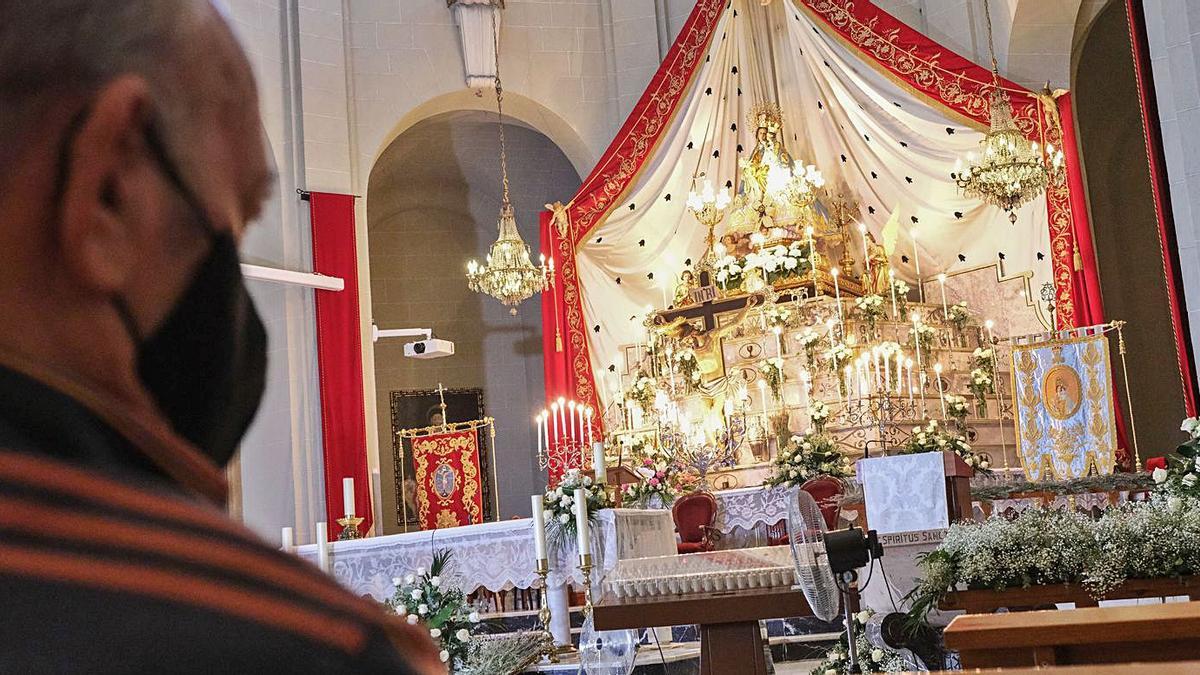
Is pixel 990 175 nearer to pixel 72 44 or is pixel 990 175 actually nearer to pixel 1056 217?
pixel 1056 217

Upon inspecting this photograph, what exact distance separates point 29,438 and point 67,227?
0.30ft

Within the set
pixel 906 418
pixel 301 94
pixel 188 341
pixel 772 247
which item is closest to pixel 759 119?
pixel 772 247

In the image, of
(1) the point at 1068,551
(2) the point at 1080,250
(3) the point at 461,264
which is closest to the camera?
(1) the point at 1068,551

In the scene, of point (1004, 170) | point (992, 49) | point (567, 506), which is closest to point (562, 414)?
point (567, 506)

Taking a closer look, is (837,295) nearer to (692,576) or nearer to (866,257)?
(866,257)

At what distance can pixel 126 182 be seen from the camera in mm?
502

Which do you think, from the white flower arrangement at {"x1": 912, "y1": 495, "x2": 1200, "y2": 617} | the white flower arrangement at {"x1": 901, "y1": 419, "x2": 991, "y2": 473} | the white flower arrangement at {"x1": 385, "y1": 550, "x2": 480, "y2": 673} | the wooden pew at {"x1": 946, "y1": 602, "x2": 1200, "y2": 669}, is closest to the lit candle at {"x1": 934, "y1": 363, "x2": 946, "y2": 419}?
the white flower arrangement at {"x1": 901, "y1": 419, "x2": 991, "y2": 473}

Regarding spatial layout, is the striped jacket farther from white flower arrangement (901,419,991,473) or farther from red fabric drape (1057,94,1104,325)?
red fabric drape (1057,94,1104,325)

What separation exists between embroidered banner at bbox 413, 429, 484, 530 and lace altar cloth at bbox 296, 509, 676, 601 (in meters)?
3.29

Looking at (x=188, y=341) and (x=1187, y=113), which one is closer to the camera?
(x=188, y=341)

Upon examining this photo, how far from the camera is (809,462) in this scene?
9305 millimetres

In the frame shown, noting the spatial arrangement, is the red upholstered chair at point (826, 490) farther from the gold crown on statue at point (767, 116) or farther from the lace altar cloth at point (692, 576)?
the gold crown on statue at point (767, 116)

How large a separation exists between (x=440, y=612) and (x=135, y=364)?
16.9 feet

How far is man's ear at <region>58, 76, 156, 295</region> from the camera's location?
1.61ft
